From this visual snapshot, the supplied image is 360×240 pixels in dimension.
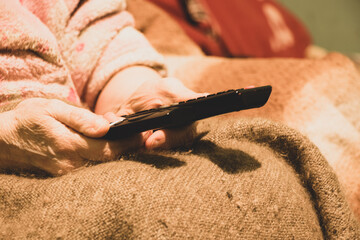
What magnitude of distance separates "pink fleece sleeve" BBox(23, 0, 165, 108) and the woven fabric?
9.0 inches

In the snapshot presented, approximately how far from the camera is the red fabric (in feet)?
3.03

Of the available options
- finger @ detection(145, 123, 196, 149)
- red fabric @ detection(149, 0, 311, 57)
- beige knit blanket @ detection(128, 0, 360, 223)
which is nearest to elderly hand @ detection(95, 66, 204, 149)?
finger @ detection(145, 123, 196, 149)

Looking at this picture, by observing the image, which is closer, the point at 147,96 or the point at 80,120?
the point at 80,120

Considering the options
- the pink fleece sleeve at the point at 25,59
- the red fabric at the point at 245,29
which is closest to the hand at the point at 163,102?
the pink fleece sleeve at the point at 25,59

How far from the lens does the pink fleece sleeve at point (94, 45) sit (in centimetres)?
51

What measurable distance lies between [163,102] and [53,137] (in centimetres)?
15

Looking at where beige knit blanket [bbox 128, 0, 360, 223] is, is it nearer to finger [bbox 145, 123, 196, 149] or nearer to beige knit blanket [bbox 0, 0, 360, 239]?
beige knit blanket [bbox 0, 0, 360, 239]

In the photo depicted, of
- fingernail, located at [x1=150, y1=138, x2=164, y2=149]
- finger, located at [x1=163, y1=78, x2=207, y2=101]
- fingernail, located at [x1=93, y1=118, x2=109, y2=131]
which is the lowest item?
fingernail, located at [x1=150, y1=138, x2=164, y2=149]

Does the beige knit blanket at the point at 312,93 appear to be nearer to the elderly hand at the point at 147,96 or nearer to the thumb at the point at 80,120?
the elderly hand at the point at 147,96

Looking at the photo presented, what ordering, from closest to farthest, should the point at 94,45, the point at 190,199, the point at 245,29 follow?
the point at 190,199, the point at 94,45, the point at 245,29

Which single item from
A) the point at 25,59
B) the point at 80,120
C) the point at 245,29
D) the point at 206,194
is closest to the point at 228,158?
the point at 206,194

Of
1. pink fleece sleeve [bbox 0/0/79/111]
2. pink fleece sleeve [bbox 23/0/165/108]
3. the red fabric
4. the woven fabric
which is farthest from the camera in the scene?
the red fabric

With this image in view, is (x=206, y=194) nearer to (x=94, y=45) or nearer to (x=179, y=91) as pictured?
(x=179, y=91)

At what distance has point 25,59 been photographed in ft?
1.36
